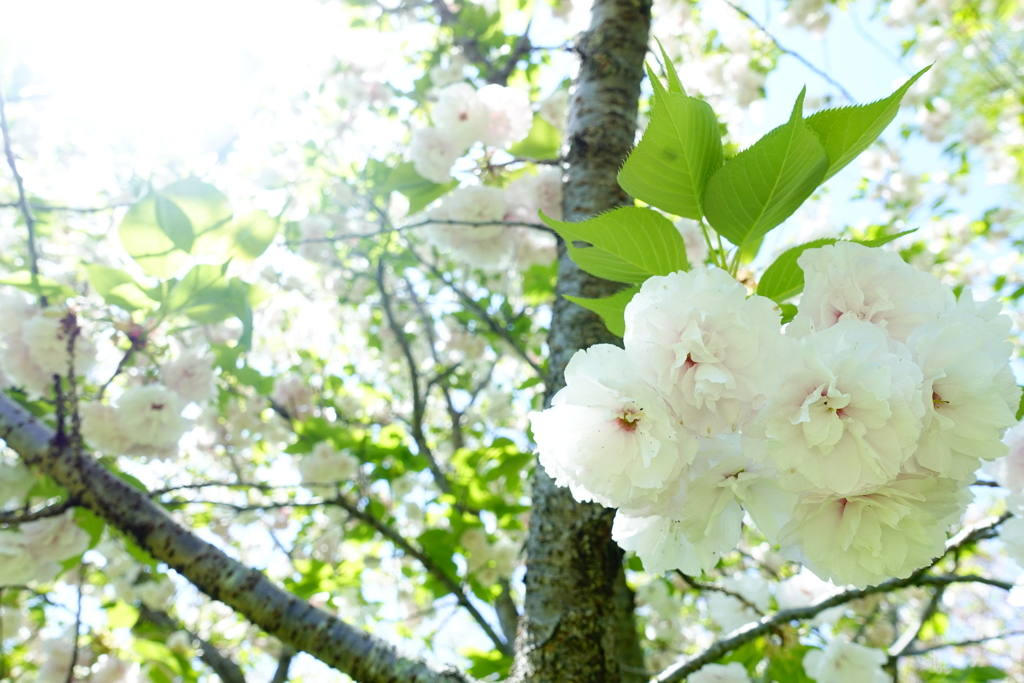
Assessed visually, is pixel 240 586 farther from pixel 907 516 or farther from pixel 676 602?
pixel 676 602

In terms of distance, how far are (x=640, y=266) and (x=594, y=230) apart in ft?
0.27

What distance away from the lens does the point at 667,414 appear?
1.79ft

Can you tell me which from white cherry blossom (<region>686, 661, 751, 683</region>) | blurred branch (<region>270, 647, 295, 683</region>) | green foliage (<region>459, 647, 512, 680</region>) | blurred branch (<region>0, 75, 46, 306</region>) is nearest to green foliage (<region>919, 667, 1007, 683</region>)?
white cherry blossom (<region>686, 661, 751, 683</region>)

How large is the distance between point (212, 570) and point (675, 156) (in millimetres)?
1176

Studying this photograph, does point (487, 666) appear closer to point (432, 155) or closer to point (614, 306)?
point (614, 306)

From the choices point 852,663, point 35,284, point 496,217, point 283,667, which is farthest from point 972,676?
point 283,667

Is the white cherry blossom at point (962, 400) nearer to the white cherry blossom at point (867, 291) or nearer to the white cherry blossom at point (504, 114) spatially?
the white cherry blossom at point (867, 291)

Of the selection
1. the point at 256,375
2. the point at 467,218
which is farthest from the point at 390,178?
the point at 256,375

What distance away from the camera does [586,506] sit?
106cm

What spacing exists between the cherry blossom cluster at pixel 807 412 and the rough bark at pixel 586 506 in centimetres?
42

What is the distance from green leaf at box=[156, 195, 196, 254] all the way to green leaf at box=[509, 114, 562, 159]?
1027mm

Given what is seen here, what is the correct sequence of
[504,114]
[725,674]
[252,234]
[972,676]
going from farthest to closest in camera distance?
[504,114] < [972,676] < [725,674] < [252,234]

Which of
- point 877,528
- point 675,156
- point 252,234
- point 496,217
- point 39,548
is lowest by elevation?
point 877,528

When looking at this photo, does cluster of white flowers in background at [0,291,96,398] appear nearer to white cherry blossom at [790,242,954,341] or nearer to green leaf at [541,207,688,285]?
green leaf at [541,207,688,285]
